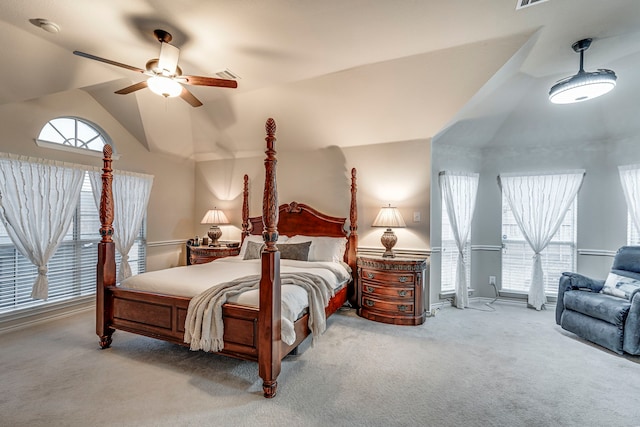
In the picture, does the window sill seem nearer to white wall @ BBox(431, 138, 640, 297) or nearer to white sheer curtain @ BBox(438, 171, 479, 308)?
white wall @ BBox(431, 138, 640, 297)

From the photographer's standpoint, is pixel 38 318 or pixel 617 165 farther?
pixel 617 165

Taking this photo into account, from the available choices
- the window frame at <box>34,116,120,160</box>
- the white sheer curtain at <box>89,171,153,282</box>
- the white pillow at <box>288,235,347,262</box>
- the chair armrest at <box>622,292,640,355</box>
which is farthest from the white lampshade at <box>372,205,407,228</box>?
the window frame at <box>34,116,120,160</box>

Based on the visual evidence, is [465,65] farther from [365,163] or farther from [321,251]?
[321,251]

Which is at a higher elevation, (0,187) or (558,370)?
(0,187)

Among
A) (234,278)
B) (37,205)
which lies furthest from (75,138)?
(234,278)

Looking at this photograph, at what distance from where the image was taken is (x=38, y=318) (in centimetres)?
346

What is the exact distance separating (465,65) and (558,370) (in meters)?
3.11

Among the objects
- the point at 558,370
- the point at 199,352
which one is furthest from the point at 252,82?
the point at 558,370

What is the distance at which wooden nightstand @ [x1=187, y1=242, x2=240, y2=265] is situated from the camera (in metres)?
4.70

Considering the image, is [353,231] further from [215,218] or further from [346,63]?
[215,218]

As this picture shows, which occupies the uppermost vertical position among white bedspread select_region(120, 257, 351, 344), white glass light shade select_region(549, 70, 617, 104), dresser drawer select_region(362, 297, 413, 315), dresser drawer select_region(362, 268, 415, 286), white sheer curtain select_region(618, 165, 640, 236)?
white glass light shade select_region(549, 70, 617, 104)

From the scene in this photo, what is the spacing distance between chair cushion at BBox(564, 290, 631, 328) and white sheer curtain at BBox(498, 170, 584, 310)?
90 centimetres

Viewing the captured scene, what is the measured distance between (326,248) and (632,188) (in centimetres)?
422

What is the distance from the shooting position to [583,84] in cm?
262
